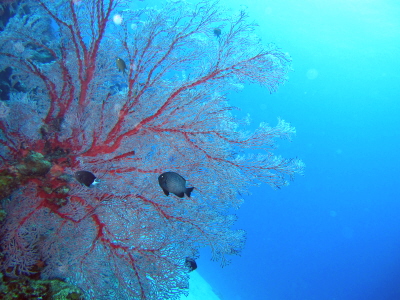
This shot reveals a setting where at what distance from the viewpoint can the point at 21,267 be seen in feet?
9.84

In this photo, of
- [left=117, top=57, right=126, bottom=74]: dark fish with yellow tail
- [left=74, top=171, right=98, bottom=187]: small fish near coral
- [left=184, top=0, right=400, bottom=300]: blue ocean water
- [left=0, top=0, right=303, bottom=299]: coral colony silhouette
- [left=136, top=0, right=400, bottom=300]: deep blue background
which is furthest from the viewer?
[left=184, top=0, right=400, bottom=300]: blue ocean water

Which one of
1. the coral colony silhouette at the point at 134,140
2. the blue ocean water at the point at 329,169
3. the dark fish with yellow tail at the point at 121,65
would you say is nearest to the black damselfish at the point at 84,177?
the coral colony silhouette at the point at 134,140

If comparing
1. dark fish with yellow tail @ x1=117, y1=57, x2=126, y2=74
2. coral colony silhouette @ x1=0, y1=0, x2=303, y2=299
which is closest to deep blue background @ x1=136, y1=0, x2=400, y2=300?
coral colony silhouette @ x1=0, y1=0, x2=303, y2=299

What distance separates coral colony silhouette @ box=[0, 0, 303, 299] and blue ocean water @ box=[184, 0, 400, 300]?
33.7 meters

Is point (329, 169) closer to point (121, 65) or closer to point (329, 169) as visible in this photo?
point (329, 169)

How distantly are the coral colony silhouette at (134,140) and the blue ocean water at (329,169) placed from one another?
110ft

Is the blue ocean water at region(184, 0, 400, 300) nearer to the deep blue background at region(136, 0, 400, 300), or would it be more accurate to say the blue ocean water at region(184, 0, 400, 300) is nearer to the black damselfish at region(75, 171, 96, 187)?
the deep blue background at region(136, 0, 400, 300)

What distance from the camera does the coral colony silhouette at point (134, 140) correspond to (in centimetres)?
329

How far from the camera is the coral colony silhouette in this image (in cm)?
329

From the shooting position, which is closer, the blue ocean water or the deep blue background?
the deep blue background

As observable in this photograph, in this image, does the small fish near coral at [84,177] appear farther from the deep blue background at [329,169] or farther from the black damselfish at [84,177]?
the deep blue background at [329,169]

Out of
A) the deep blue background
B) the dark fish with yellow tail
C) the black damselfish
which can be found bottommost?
the black damselfish

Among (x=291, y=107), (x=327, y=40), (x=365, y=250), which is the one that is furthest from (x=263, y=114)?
(x=365, y=250)

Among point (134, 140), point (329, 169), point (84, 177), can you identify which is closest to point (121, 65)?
point (134, 140)
